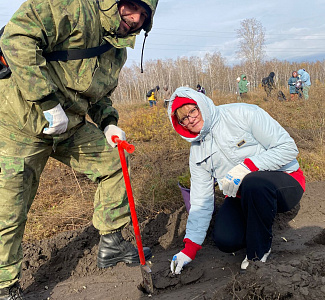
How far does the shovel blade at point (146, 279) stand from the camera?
2355mm

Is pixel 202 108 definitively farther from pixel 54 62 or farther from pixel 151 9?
pixel 54 62

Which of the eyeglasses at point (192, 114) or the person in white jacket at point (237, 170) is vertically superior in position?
the eyeglasses at point (192, 114)

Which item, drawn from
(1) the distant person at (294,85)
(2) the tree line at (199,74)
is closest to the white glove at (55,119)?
(1) the distant person at (294,85)

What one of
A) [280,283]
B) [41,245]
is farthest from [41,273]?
[280,283]

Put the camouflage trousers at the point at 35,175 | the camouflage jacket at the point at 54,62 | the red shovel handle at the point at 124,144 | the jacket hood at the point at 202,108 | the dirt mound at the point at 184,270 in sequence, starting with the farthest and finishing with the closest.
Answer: the jacket hood at the point at 202,108
the camouflage trousers at the point at 35,175
the red shovel handle at the point at 124,144
the camouflage jacket at the point at 54,62
the dirt mound at the point at 184,270

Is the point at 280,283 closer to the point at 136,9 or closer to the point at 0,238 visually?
the point at 0,238

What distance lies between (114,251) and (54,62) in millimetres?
1665

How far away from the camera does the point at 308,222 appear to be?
359 centimetres

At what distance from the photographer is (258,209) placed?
238 centimetres

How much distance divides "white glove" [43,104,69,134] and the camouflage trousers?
0.13 meters

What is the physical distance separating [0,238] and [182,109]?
1634mm

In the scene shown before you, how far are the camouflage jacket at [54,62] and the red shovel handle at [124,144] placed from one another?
12.3 inches

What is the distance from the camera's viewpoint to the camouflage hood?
7.50ft

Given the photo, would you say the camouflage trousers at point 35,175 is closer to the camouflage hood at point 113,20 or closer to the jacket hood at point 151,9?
the camouflage hood at point 113,20
